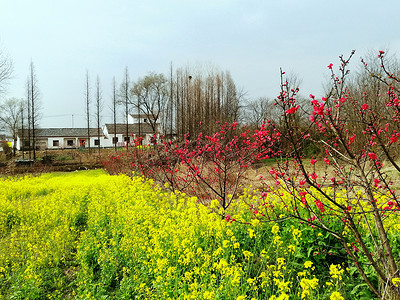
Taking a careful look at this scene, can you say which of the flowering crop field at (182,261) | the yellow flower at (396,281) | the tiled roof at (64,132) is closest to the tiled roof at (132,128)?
the tiled roof at (64,132)

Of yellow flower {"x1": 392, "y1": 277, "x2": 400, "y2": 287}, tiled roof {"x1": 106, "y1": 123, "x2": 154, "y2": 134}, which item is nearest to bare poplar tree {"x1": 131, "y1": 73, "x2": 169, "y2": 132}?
tiled roof {"x1": 106, "y1": 123, "x2": 154, "y2": 134}

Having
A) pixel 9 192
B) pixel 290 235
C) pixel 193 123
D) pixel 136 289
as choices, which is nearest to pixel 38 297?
pixel 136 289

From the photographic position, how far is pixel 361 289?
9.59ft

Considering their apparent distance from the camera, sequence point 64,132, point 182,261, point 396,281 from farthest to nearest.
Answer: point 64,132 → point 182,261 → point 396,281

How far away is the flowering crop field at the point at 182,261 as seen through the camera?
2.80 meters

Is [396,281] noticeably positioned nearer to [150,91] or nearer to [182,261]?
[182,261]

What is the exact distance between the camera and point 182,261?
347 centimetres

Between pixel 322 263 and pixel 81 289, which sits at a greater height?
pixel 322 263

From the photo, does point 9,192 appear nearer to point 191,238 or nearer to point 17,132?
point 191,238

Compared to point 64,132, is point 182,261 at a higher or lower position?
lower

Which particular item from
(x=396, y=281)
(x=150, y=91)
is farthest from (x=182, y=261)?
(x=150, y=91)

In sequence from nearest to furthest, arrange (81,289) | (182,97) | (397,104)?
(397,104)
(81,289)
(182,97)

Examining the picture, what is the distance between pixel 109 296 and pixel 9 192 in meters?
8.26

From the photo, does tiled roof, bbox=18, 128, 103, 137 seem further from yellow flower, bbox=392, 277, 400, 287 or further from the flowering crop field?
yellow flower, bbox=392, 277, 400, 287
